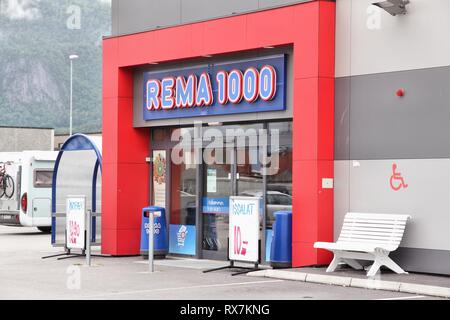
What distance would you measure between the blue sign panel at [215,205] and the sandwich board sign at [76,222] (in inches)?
94.8

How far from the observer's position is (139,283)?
44.7 ft

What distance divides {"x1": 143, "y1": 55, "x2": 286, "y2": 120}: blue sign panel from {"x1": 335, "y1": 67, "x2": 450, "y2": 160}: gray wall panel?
1344mm

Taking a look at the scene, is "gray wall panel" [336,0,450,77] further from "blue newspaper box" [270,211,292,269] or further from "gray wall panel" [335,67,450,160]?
"blue newspaper box" [270,211,292,269]

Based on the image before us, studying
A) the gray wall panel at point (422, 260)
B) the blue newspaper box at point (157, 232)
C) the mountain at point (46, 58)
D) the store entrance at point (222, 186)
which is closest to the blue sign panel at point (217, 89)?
the store entrance at point (222, 186)

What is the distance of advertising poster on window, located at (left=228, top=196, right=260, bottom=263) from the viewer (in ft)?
48.2

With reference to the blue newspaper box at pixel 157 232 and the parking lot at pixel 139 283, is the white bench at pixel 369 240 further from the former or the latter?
the blue newspaper box at pixel 157 232

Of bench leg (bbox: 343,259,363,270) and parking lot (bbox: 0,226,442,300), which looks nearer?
parking lot (bbox: 0,226,442,300)

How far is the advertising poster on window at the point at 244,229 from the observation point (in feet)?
48.2

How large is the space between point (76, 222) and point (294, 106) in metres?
5.46

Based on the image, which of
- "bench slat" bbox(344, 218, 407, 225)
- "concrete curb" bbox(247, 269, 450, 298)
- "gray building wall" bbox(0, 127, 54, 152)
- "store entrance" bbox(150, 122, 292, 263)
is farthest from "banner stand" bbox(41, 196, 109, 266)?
"gray building wall" bbox(0, 127, 54, 152)

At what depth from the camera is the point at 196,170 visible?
1792cm

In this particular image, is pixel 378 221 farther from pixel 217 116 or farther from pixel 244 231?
pixel 217 116

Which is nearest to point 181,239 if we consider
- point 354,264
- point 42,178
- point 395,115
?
point 354,264
